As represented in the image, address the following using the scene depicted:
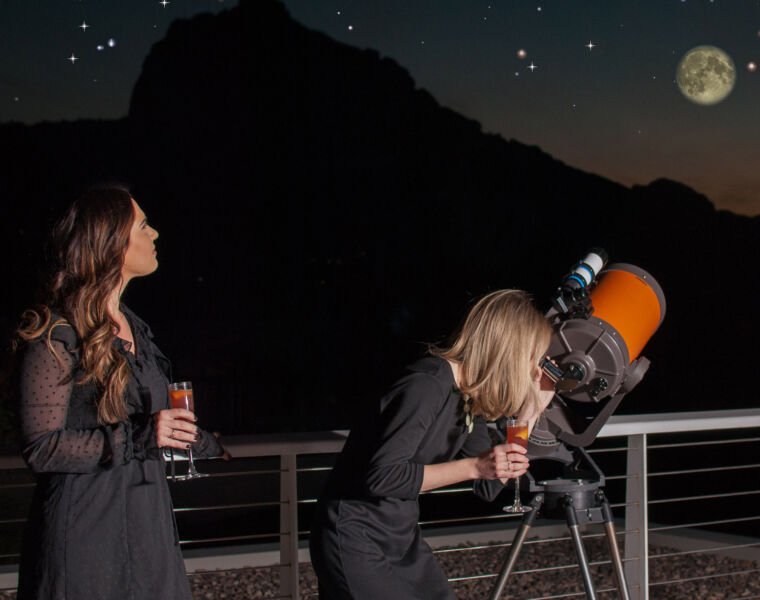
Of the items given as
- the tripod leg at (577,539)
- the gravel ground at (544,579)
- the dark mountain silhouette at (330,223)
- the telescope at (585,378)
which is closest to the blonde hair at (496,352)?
the telescope at (585,378)

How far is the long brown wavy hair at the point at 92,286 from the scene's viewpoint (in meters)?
1.56

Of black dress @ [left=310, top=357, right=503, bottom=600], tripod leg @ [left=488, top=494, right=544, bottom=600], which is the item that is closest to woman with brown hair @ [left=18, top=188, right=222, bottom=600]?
black dress @ [left=310, top=357, right=503, bottom=600]

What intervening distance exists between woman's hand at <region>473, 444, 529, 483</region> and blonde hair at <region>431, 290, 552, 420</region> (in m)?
0.12

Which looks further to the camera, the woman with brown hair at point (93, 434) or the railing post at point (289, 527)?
the railing post at point (289, 527)

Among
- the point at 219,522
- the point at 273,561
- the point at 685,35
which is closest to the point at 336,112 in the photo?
the point at 685,35

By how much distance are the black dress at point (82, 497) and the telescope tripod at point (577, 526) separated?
996 mm

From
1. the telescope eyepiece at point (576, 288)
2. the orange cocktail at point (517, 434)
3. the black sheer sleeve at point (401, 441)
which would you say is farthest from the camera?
the telescope eyepiece at point (576, 288)

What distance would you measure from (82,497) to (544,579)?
10.5ft

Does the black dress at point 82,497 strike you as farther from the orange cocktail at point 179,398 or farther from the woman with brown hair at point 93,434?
the orange cocktail at point 179,398

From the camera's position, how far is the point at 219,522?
903cm

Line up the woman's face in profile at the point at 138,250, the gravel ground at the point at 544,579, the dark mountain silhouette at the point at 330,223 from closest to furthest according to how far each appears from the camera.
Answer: the woman's face in profile at the point at 138,250, the gravel ground at the point at 544,579, the dark mountain silhouette at the point at 330,223

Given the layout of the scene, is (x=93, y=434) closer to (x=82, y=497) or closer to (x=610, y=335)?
(x=82, y=497)

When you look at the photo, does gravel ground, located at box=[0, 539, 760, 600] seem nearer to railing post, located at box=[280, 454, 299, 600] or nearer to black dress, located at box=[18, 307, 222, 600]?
railing post, located at box=[280, 454, 299, 600]

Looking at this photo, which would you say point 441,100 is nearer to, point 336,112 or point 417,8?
point 336,112
